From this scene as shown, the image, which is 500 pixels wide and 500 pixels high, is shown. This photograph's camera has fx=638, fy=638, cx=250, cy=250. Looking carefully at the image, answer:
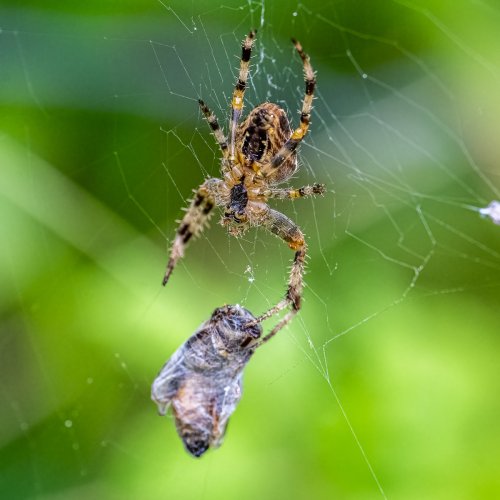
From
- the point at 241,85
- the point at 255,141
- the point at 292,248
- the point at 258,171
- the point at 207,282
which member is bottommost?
the point at 207,282

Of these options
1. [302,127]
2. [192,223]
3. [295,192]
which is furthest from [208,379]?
[302,127]

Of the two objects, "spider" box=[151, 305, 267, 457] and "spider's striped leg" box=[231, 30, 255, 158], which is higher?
"spider's striped leg" box=[231, 30, 255, 158]

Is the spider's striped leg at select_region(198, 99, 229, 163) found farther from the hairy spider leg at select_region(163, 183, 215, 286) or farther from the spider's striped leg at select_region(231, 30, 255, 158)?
the hairy spider leg at select_region(163, 183, 215, 286)

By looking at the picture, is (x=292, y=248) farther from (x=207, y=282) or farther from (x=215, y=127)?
(x=215, y=127)

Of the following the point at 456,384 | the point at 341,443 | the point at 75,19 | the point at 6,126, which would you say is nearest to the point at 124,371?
the point at 341,443

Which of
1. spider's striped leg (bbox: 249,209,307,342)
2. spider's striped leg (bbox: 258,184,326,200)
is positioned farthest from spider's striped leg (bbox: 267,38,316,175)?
spider's striped leg (bbox: 249,209,307,342)

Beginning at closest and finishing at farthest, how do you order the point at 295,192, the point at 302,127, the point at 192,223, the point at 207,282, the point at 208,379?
1. the point at 208,379
2. the point at 192,223
3. the point at 302,127
4. the point at 295,192
5. the point at 207,282

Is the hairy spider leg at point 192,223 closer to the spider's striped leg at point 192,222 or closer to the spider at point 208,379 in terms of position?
the spider's striped leg at point 192,222

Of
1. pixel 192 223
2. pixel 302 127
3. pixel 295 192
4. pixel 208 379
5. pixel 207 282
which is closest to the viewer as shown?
pixel 208 379
